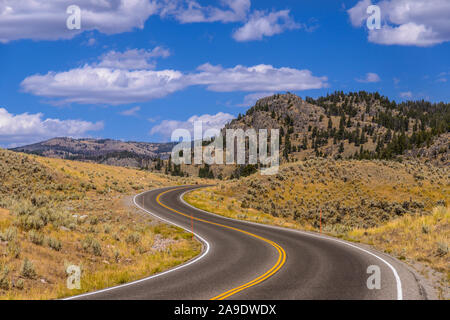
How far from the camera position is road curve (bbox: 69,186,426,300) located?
33.4ft

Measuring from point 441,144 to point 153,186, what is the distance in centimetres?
10576

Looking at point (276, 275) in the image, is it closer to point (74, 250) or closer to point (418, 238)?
point (74, 250)

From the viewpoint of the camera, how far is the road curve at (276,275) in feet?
33.4

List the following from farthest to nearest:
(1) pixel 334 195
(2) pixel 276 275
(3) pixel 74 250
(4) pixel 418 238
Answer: (1) pixel 334 195 < (4) pixel 418 238 < (3) pixel 74 250 < (2) pixel 276 275

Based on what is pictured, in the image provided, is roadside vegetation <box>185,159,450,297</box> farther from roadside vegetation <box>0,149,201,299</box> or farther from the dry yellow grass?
roadside vegetation <box>0,149,201,299</box>

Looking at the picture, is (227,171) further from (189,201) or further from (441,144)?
(189,201)

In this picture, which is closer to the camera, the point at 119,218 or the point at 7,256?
the point at 7,256

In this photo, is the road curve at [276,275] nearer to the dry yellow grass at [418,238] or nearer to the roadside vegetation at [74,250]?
the dry yellow grass at [418,238]

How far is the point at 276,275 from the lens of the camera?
1240 centimetres

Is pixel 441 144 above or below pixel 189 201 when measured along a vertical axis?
above

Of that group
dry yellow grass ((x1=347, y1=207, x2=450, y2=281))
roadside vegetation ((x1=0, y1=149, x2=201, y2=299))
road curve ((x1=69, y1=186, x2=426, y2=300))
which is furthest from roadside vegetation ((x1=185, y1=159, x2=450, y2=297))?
road curve ((x1=69, y1=186, x2=426, y2=300))

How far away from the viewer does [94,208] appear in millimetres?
34469

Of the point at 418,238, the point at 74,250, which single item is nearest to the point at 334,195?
the point at 418,238

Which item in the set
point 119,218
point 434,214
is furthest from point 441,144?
point 119,218
